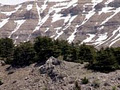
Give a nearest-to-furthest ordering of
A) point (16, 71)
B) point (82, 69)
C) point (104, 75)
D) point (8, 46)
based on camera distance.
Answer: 1. point (104, 75)
2. point (82, 69)
3. point (16, 71)
4. point (8, 46)

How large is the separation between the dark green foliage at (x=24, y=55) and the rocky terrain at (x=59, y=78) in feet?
13.9

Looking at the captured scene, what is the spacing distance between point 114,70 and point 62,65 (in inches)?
261

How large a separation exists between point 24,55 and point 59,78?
43.3 ft

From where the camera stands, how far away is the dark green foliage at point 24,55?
5850cm

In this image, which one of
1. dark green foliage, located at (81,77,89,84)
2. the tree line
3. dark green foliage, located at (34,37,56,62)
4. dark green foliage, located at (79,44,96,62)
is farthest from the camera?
dark green foliage, located at (79,44,96,62)

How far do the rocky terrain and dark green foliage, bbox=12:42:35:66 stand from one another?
424 cm

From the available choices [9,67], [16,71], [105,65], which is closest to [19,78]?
[16,71]

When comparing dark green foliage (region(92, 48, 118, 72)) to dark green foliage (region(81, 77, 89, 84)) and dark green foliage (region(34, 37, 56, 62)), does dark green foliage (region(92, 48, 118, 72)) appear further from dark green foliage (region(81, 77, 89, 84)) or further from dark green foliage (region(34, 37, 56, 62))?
dark green foliage (region(34, 37, 56, 62))

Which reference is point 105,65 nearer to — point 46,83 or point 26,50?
point 46,83

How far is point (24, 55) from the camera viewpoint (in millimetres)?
59625

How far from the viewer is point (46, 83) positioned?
4784 cm

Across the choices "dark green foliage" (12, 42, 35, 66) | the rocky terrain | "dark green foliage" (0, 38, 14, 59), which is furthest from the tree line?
"dark green foliage" (0, 38, 14, 59)

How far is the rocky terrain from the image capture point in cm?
4481

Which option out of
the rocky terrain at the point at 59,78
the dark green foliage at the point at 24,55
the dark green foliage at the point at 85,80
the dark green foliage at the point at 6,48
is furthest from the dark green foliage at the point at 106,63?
the dark green foliage at the point at 6,48
